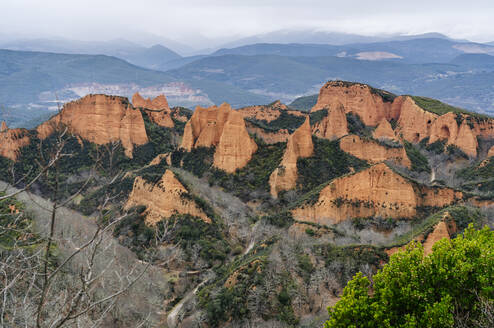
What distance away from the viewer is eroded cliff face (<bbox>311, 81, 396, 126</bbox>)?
279 ft

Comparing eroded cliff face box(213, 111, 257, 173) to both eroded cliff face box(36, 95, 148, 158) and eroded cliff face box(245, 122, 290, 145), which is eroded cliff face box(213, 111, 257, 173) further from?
eroded cliff face box(36, 95, 148, 158)

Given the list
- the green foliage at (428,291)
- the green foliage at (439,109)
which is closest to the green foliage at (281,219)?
the green foliage at (428,291)

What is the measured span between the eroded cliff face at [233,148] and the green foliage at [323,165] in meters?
8.29

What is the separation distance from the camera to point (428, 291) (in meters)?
12.7

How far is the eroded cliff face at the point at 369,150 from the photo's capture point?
5631 cm

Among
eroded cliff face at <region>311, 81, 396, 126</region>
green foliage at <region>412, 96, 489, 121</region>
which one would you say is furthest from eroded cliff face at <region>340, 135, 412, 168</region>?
eroded cliff face at <region>311, 81, 396, 126</region>

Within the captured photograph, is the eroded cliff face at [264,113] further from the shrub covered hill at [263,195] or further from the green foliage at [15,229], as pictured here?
the green foliage at [15,229]

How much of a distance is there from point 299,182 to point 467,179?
29068 millimetres

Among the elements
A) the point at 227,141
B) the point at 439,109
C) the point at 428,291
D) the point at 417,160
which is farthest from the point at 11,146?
the point at 439,109

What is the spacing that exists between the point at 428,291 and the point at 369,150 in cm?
4658

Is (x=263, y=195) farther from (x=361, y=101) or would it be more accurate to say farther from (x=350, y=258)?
(x=361, y=101)

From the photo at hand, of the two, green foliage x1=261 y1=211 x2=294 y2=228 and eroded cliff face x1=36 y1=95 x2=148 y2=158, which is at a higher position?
eroded cliff face x1=36 y1=95 x2=148 y2=158

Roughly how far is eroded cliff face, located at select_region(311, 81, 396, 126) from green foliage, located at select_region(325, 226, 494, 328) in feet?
240

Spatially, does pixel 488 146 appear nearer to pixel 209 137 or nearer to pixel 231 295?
pixel 209 137
